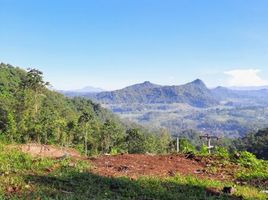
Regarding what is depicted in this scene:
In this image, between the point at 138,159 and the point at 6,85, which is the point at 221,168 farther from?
the point at 6,85

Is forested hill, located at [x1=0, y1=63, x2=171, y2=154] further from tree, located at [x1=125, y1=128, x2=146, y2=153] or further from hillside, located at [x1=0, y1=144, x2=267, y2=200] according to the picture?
hillside, located at [x1=0, y1=144, x2=267, y2=200]

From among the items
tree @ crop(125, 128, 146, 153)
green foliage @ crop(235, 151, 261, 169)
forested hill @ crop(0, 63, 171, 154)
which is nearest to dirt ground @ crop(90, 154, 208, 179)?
green foliage @ crop(235, 151, 261, 169)

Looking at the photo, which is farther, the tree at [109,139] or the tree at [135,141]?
the tree at [135,141]

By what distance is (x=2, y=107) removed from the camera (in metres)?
72.2

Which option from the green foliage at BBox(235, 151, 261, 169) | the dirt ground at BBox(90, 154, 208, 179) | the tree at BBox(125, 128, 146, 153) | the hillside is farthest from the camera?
the tree at BBox(125, 128, 146, 153)

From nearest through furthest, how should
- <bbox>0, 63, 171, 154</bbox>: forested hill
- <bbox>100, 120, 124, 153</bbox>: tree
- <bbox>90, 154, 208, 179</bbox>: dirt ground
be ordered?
<bbox>90, 154, 208, 179</bbox>: dirt ground
<bbox>0, 63, 171, 154</bbox>: forested hill
<bbox>100, 120, 124, 153</bbox>: tree

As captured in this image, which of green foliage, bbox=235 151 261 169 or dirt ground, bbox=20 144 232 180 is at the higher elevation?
dirt ground, bbox=20 144 232 180

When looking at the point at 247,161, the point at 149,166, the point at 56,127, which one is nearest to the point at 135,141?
the point at 56,127

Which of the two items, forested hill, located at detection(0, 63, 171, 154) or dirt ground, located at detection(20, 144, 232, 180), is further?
forested hill, located at detection(0, 63, 171, 154)

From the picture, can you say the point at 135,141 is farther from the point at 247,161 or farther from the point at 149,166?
the point at 149,166

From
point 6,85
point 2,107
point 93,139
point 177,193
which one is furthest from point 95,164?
point 6,85

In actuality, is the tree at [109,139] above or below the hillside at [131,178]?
below

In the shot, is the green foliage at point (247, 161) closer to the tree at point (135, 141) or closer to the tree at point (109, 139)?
the tree at point (109, 139)

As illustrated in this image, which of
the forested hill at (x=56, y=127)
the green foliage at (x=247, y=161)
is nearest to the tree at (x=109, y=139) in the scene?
the forested hill at (x=56, y=127)
